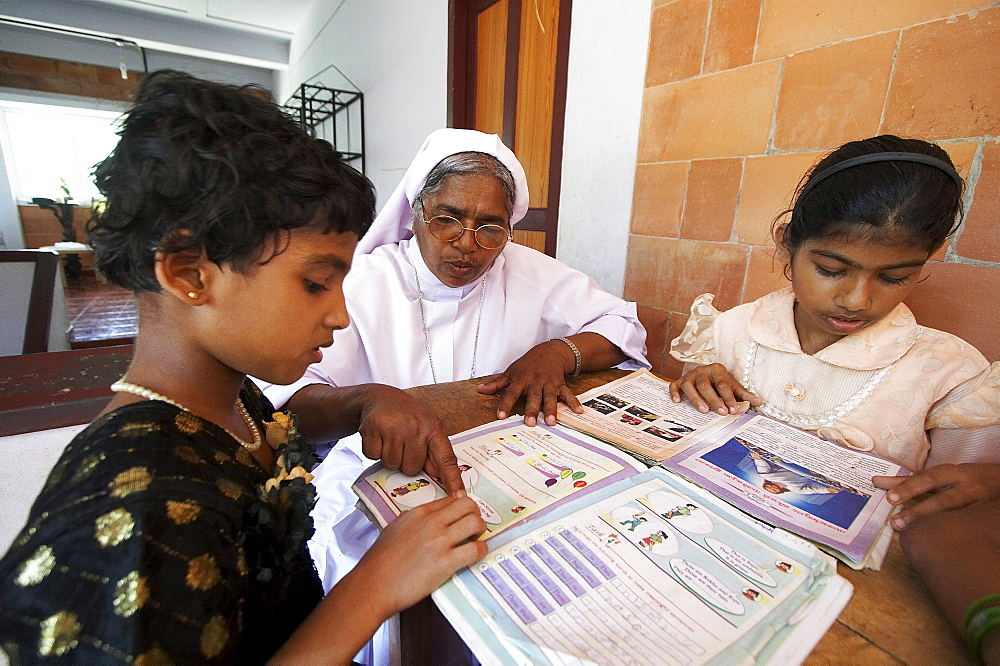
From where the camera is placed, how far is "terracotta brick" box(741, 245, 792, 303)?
1.77 m

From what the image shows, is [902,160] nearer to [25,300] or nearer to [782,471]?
[782,471]

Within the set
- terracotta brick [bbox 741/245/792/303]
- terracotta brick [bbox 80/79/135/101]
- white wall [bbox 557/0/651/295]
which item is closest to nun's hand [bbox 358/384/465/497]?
terracotta brick [bbox 741/245/792/303]

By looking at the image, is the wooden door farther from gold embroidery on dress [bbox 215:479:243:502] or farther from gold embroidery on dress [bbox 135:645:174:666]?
gold embroidery on dress [bbox 135:645:174:666]

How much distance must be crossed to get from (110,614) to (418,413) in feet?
1.70

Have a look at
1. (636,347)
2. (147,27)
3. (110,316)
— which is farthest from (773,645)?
(147,27)

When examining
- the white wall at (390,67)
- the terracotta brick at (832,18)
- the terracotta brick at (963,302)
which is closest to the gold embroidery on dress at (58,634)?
the terracotta brick at (963,302)

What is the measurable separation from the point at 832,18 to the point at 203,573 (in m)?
2.17

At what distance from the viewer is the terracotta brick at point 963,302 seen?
1297 mm

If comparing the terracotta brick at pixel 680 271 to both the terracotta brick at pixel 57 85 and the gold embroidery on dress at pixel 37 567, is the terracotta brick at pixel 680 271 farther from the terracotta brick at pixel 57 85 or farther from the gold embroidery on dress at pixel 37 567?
the terracotta brick at pixel 57 85

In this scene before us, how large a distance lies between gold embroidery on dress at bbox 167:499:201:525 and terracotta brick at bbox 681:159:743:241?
1.99m

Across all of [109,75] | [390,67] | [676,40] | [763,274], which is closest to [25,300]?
[676,40]

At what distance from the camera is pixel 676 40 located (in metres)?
2.01

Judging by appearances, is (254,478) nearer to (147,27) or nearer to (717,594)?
(717,594)

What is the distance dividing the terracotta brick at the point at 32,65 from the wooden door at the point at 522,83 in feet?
27.0
